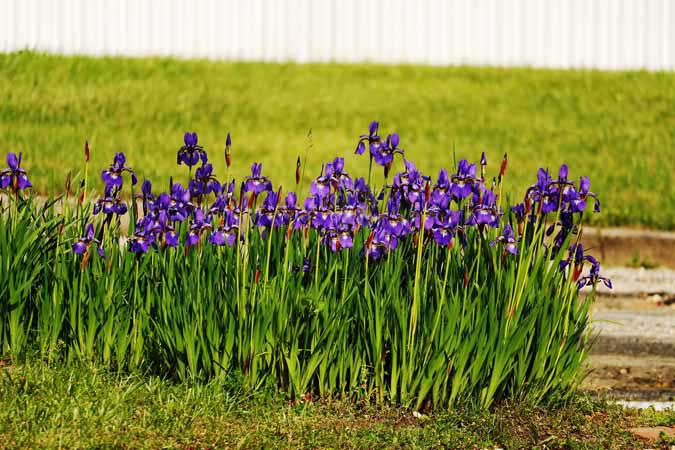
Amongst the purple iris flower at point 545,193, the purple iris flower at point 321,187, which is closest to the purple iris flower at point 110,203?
the purple iris flower at point 321,187

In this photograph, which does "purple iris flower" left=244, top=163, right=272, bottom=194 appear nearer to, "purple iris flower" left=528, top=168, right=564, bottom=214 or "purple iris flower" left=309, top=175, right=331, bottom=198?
"purple iris flower" left=309, top=175, right=331, bottom=198

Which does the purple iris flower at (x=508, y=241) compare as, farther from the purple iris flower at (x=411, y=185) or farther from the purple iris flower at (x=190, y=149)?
the purple iris flower at (x=190, y=149)

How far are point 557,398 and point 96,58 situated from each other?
32.9ft

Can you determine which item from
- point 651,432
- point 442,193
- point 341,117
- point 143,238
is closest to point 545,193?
point 442,193

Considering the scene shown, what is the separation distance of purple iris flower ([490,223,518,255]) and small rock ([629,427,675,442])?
0.89 meters

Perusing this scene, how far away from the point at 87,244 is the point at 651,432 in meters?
2.48

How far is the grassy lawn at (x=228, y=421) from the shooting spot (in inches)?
150

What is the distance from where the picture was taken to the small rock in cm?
428

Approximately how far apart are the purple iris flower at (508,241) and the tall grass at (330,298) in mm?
11

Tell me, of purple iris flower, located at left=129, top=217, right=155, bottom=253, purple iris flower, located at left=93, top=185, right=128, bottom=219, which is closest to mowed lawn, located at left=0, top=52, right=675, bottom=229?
purple iris flower, located at left=93, top=185, right=128, bottom=219

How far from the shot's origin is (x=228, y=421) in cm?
405

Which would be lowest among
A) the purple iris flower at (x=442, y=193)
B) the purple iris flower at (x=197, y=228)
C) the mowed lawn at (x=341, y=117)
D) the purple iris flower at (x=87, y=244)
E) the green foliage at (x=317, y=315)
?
the green foliage at (x=317, y=315)

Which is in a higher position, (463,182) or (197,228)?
(463,182)

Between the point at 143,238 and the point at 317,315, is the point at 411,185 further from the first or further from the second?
the point at 143,238
